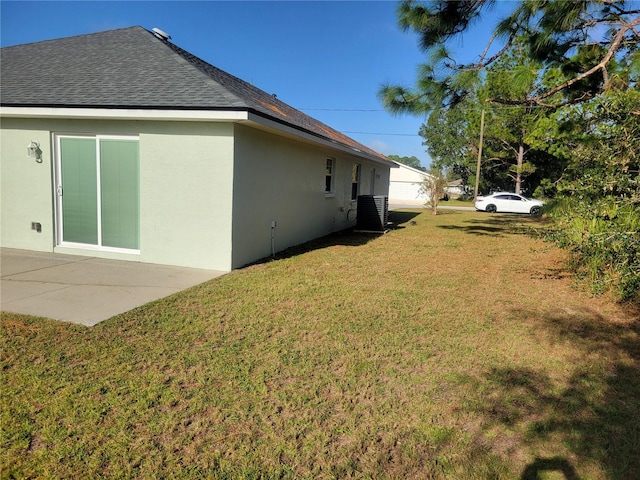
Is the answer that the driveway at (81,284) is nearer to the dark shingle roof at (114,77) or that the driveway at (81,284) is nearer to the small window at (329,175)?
the dark shingle roof at (114,77)

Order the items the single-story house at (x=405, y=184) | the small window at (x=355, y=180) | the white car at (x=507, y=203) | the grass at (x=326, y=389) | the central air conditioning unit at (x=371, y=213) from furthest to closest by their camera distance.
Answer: the single-story house at (x=405, y=184), the white car at (x=507, y=203), the small window at (x=355, y=180), the central air conditioning unit at (x=371, y=213), the grass at (x=326, y=389)

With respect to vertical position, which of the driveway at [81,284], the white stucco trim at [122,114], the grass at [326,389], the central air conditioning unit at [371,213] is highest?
the white stucco trim at [122,114]

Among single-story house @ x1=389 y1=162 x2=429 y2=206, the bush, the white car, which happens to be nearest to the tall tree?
the bush

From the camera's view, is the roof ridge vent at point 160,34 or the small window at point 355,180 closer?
the roof ridge vent at point 160,34

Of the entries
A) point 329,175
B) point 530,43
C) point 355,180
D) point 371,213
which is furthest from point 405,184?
point 530,43

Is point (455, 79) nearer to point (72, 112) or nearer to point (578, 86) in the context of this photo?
point (578, 86)

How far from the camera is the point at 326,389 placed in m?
3.44

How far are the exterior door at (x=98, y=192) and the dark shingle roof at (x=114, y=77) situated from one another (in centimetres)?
76

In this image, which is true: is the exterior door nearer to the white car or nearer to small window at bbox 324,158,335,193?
small window at bbox 324,158,335,193

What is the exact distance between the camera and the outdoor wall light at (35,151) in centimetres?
784

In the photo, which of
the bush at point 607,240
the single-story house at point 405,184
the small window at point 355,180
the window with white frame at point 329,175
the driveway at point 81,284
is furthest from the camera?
the single-story house at point 405,184

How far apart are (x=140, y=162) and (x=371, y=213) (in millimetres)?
8174

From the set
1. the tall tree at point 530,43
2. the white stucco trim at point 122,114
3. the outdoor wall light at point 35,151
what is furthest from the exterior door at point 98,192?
the tall tree at point 530,43

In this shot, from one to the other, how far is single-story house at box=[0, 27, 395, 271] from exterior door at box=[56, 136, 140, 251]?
0.7 inches
